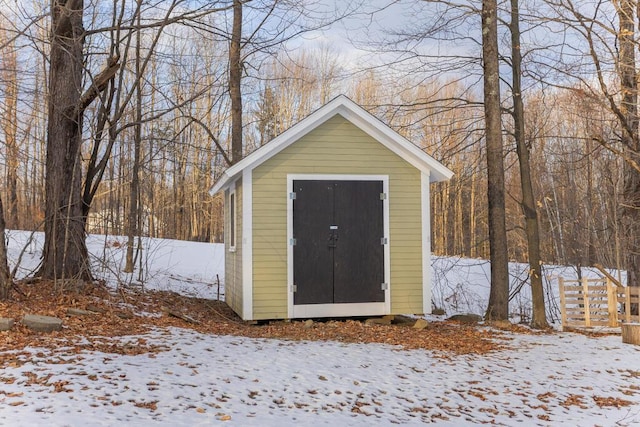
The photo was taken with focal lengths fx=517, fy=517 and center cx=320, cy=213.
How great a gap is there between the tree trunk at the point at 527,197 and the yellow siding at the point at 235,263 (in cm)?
509

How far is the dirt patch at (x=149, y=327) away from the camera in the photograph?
5977mm

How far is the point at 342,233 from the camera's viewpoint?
9.05 metres

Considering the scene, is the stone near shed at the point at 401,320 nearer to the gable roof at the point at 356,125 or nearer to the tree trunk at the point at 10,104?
the gable roof at the point at 356,125

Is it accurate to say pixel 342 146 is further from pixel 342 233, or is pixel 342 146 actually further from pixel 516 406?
pixel 516 406

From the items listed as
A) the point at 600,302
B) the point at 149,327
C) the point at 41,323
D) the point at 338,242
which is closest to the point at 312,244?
the point at 338,242

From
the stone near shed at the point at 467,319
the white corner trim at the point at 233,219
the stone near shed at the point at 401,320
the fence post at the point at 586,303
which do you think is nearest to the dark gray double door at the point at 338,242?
the stone near shed at the point at 401,320

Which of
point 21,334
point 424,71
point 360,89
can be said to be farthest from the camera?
point 360,89

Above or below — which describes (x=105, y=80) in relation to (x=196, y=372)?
above

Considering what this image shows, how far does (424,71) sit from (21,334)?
8.51 metres

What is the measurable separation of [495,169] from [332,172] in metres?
3.01

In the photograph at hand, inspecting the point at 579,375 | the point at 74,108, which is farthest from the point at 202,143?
the point at 579,375

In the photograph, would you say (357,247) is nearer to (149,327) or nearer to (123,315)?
(149,327)

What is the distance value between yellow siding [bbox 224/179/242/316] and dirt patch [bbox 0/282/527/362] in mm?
420

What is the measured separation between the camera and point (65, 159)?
902cm
